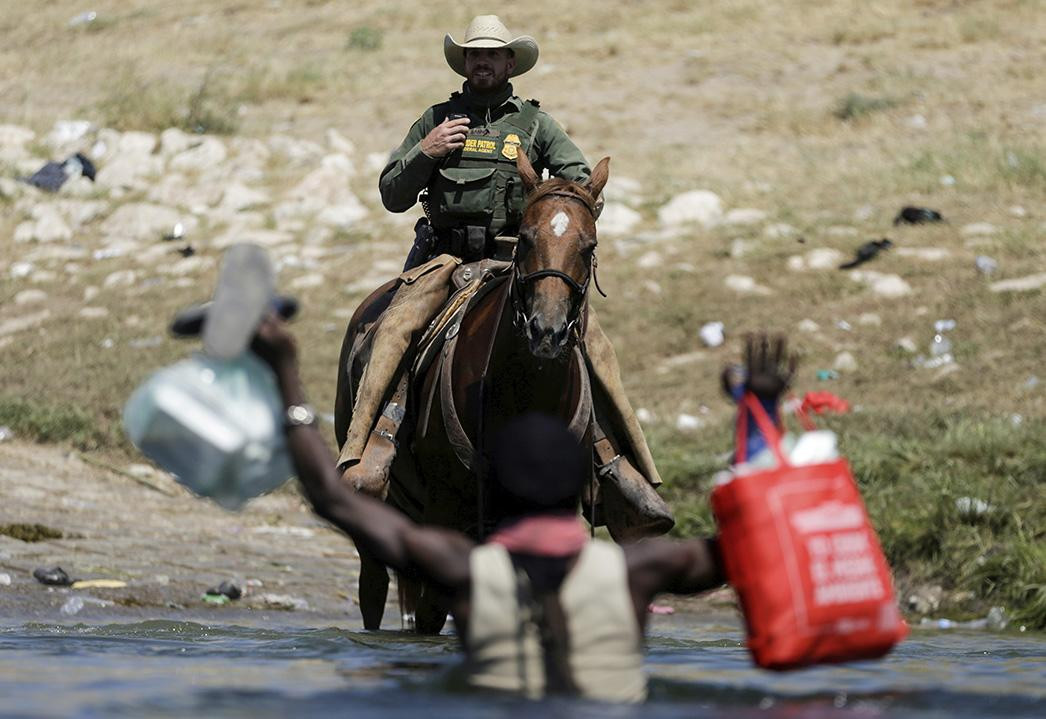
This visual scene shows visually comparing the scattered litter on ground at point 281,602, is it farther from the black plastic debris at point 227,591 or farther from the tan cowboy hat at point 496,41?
the tan cowboy hat at point 496,41

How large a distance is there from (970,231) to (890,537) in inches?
296

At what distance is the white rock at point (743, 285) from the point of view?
56.9 feet

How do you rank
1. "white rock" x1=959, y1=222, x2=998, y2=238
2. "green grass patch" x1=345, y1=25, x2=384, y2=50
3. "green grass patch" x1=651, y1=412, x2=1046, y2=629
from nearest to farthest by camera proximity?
"green grass patch" x1=651, y1=412, x2=1046, y2=629 → "white rock" x1=959, y1=222, x2=998, y2=238 → "green grass patch" x1=345, y1=25, x2=384, y2=50

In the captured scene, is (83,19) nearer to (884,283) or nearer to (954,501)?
(884,283)

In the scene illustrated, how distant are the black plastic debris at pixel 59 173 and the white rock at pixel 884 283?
9.46m

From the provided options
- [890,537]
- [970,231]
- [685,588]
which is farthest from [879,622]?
[970,231]

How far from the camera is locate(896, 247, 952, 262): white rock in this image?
57.2ft

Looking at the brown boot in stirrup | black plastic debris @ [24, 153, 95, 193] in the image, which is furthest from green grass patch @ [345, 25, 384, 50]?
the brown boot in stirrup

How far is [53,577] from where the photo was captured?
10.3 meters

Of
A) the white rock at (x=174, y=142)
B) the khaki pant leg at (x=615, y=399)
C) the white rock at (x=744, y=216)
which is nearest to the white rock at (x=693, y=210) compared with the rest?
the white rock at (x=744, y=216)

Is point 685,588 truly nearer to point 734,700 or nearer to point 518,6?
point 734,700

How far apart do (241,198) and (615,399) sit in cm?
1300

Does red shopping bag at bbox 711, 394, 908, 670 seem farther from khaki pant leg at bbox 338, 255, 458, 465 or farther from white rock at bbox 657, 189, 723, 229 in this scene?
white rock at bbox 657, 189, 723, 229

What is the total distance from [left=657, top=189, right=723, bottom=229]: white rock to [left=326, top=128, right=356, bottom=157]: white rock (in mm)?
4653
